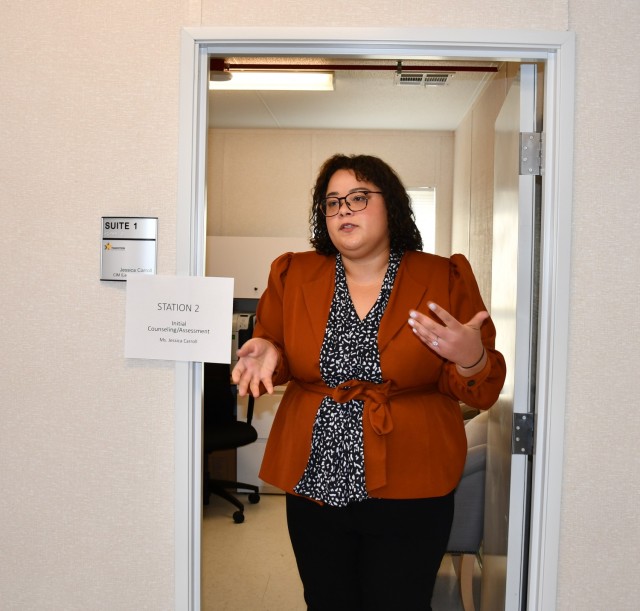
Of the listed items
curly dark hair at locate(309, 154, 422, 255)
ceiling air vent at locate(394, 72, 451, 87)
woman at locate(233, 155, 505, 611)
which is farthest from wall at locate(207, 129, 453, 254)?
woman at locate(233, 155, 505, 611)

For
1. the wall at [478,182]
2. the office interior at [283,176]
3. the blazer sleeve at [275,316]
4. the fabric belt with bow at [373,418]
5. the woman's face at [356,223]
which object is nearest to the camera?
the fabric belt with bow at [373,418]

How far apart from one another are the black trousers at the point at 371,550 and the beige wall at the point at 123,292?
1.09 ft

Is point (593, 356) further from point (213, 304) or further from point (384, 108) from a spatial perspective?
point (384, 108)

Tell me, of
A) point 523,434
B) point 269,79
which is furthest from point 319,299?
point 269,79

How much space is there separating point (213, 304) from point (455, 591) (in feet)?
7.58

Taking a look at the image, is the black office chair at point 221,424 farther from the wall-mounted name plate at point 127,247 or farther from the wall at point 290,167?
the wall-mounted name plate at point 127,247

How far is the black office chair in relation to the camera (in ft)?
13.5

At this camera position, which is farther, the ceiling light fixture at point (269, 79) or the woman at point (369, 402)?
the ceiling light fixture at point (269, 79)

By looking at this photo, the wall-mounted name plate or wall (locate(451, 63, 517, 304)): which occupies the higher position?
wall (locate(451, 63, 517, 304))

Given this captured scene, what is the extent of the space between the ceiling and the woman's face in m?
2.37

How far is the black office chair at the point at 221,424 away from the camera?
412 cm

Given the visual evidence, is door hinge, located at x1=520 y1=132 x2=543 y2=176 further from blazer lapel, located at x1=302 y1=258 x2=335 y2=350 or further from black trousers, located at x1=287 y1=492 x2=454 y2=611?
black trousers, located at x1=287 y1=492 x2=454 y2=611

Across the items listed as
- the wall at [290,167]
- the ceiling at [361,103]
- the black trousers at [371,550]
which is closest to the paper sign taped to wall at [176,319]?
the black trousers at [371,550]

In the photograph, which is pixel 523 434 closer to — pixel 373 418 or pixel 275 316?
pixel 373 418
